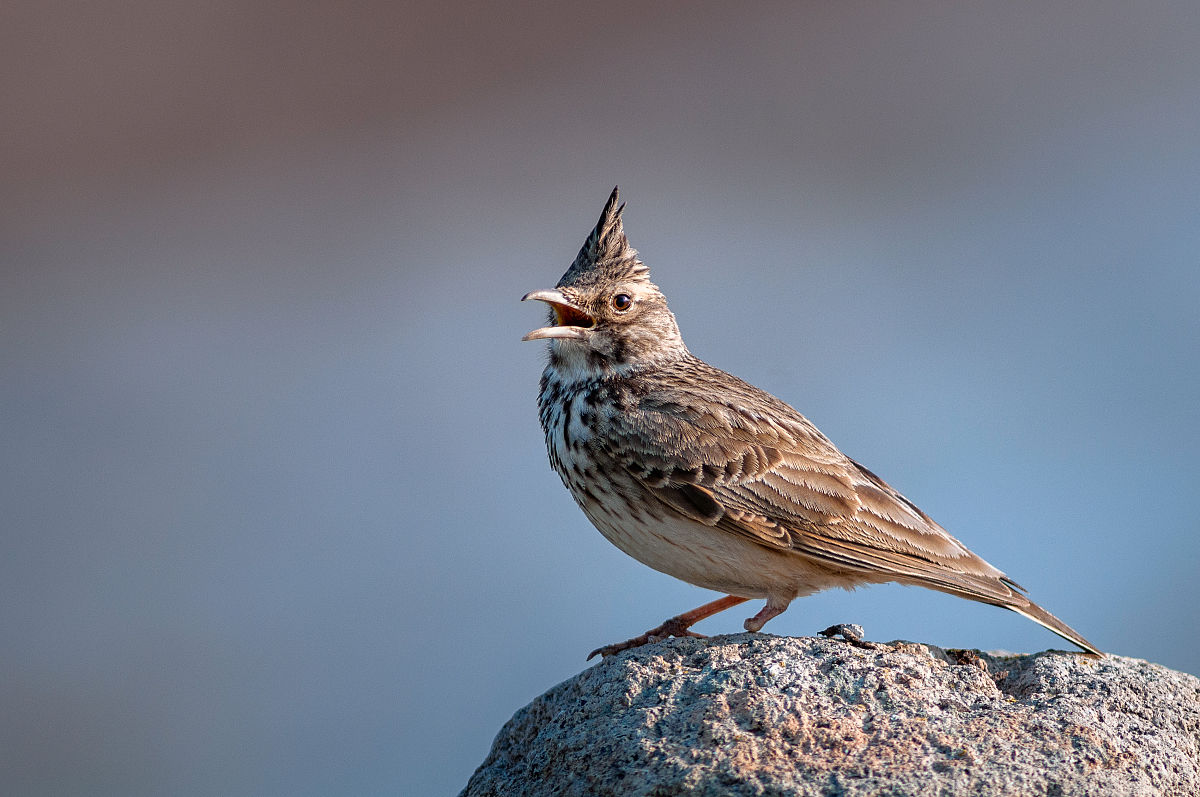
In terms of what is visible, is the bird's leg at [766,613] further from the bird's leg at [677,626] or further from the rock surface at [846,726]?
the rock surface at [846,726]

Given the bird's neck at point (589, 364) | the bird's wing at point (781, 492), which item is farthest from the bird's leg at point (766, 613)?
the bird's neck at point (589, 364)

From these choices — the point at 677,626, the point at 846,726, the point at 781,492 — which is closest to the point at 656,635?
the point at 677,626

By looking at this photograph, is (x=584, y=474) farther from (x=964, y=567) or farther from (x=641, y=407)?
(x=964, y=567)

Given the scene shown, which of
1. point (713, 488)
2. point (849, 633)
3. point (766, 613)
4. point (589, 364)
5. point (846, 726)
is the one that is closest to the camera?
point (846, 726)

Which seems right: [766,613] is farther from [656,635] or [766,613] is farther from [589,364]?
[589,364]

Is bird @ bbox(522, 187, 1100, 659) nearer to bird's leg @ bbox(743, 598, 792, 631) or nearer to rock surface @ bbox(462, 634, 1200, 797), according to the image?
bird's leg @ bbox(743, 598, 792, 631)

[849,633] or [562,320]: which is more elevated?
[562,320]

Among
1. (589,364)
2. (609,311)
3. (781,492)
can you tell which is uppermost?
(609,311)
